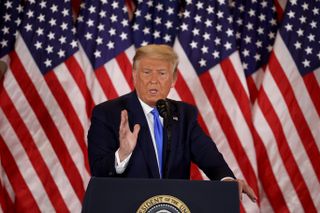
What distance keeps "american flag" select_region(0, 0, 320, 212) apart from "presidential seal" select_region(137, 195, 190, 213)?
106 inches

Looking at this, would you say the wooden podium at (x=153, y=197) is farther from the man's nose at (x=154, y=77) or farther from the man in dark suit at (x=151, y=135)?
the man's nose at (x=154, y=77)

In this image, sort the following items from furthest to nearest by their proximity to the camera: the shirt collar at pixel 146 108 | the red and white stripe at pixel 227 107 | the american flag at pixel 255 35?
the american flag at pixel 255 35, the red and white stripe at pixel 227 107, the shirt collar at pixel 146 108

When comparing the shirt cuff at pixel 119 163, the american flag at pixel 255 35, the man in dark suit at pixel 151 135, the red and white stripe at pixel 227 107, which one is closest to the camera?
the shirt cuff at pixel 119 163

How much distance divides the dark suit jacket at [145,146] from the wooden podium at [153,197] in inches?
10.9

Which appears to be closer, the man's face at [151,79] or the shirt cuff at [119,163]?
the shirt cuff at [119,163]

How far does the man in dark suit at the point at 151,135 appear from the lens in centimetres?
217

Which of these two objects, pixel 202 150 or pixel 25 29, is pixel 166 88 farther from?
pixel 25 29

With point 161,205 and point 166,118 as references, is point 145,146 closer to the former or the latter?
point 166,118

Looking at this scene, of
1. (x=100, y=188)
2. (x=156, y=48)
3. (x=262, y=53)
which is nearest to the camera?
(x=100, y=188)

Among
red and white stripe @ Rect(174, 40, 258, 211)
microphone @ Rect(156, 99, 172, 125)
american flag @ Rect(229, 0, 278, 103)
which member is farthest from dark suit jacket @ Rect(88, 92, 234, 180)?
american flag @ Rect(229, 0, 278, 103)

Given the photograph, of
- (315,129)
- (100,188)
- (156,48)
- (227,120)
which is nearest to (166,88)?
(156,48)

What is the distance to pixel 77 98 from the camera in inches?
174

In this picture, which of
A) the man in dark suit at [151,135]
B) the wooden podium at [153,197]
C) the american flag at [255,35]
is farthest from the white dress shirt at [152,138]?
the american flag at [255,35]

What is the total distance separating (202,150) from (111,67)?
2236mm
